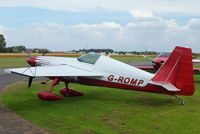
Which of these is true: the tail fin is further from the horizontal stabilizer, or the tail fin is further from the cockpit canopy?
the cockpit canopy

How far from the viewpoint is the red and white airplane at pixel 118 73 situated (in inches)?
322

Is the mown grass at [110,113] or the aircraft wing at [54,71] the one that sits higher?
the aircraft wing at [54,71]

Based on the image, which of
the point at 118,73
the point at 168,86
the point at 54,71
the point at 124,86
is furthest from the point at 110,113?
the point at 54,71

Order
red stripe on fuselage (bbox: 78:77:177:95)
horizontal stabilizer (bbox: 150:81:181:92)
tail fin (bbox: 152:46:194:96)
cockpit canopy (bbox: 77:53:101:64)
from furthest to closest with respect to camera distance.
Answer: cockpit canopy (bbox: 77:53:101:64) → red stripe on fuselage (bbox: 78:77:177:95) → tail fin (bbox: 152:46:194:96) → horizontal stabilizer (bbox: 150:81:181:92)

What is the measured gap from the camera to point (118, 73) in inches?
356

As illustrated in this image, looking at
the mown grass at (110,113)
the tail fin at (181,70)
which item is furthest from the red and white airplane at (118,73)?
the mown grass at (110,113)

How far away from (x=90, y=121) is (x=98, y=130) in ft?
2.87

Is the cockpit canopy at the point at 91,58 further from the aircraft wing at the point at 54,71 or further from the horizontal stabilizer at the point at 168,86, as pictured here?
the horizontal stabilizer at the point at 168,86

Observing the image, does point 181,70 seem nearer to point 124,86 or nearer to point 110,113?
point 124,86

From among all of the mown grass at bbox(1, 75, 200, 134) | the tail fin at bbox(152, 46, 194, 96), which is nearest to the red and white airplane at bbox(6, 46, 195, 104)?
the tail fin at bbox(152, 46, 194, 96)

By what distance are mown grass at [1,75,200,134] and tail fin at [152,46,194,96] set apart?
2.57ft

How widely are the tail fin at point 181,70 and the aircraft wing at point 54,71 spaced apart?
104 inches

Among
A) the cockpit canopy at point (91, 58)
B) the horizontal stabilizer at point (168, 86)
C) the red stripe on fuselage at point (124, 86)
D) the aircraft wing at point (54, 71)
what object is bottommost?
the red stripe on fuselage at point (124, 86)

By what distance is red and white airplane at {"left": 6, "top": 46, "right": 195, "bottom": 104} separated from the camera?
8.19 m
